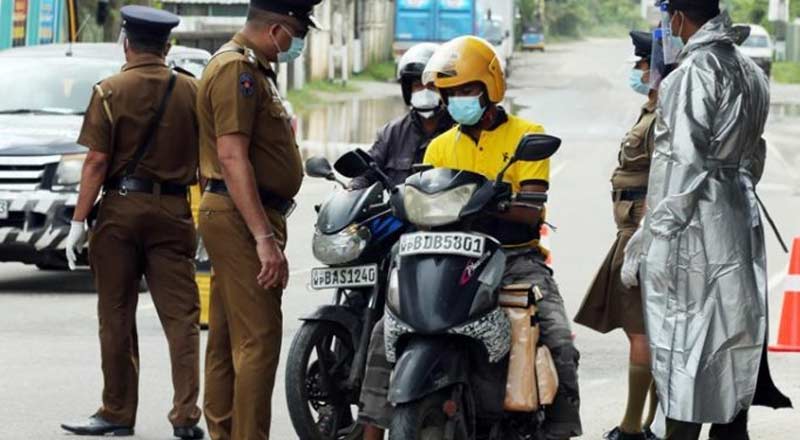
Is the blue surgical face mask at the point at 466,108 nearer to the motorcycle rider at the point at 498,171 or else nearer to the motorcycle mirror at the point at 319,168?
the motorcycle rider at the point at 498,171

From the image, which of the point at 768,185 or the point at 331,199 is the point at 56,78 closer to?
the point at 331,199

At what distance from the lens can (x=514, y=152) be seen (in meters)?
7.66

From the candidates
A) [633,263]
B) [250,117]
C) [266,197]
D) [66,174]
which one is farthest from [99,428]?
[66,174]

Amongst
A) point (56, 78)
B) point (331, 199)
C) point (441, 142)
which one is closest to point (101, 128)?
point (331, 199)

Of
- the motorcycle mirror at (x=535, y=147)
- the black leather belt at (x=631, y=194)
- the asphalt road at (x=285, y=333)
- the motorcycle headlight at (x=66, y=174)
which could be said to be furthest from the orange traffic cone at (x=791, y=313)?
the motorcycle headlight at (x=66, y=174)

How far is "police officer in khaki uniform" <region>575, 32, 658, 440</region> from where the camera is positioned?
902 cm

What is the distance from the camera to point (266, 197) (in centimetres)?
798

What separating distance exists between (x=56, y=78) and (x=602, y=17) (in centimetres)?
11021

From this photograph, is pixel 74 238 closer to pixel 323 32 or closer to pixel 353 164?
pixel 353 164

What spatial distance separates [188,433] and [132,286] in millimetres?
730

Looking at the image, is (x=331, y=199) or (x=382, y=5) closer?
(x=331, y=199)

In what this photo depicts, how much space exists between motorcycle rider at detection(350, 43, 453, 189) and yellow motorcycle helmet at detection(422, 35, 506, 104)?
1.79 metres

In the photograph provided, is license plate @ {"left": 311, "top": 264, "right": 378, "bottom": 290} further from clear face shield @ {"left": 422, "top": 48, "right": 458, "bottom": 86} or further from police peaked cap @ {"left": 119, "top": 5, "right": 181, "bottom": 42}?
police peaked cap @ {"left": 119, "top": 5, "right": 181, "bottom": 42}

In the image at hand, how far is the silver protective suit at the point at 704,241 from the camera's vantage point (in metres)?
7.36
